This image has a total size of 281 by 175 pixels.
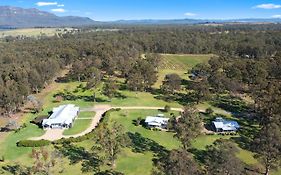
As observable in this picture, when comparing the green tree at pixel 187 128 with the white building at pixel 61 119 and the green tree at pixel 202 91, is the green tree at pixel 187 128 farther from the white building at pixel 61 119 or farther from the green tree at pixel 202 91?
the green tree at pixel 202 91

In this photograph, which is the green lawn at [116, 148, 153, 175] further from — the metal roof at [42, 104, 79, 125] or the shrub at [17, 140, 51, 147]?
the metal roof at [42, 104, 79, 125]

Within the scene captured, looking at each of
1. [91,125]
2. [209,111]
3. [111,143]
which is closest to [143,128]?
[91,125]

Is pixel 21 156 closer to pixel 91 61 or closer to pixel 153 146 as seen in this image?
pixel 153 146

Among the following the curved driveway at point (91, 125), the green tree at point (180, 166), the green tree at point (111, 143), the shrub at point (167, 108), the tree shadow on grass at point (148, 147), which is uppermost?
the green tree at point (180, 166)

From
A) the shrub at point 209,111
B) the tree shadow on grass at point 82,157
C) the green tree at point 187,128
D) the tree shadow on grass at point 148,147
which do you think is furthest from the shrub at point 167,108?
the tree shadow on grass at point 82,157

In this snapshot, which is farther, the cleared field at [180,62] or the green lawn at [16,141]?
the cleared field at [180,62]

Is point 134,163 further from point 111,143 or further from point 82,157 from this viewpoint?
point 82,157
